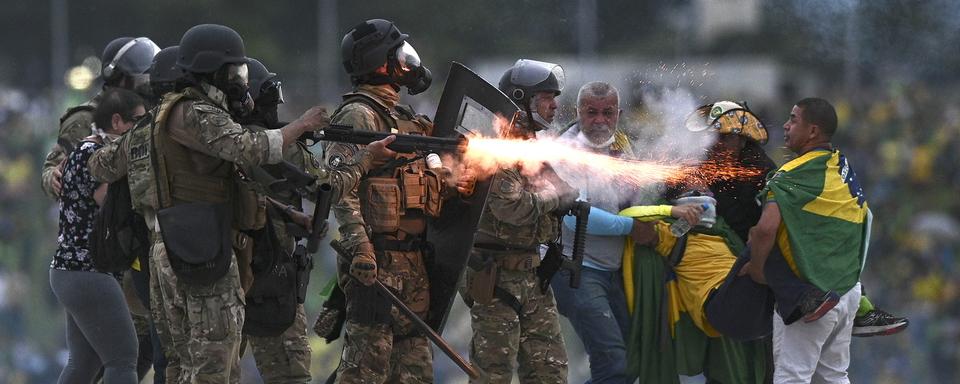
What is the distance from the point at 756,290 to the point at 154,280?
305 centimetres

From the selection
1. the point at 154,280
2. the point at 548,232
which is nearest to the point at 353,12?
the point at 548,232

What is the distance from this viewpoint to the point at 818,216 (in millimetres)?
7574

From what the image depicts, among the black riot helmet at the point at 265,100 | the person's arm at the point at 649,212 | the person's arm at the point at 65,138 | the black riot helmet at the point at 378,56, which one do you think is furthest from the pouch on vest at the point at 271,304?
the person's arm at the point at 649,212

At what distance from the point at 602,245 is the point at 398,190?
1.70m

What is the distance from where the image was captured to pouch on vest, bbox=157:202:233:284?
620 cm

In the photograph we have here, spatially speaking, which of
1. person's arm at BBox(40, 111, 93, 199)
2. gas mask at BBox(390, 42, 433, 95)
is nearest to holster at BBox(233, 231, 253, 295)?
gas mask at BBox(390, 42, 433, 95)

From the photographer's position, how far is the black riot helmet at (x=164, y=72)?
699 cm

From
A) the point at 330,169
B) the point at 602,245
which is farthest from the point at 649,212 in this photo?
the point at 330,169

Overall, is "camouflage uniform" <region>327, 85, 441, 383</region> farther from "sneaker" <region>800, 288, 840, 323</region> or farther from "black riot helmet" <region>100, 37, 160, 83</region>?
"sneaker" <region>800, 288, 840, 323</region>

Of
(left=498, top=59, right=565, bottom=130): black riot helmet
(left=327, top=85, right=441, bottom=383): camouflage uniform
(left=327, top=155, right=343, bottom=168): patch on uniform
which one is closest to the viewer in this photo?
(left=327, top=155, right=343, bottom=168): patch on uniform

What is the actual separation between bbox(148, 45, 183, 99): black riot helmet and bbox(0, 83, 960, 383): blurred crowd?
646cm

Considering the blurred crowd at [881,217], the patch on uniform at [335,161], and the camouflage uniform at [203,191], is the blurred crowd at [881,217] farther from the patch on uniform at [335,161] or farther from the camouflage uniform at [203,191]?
the camouflage uniform at [203,191]

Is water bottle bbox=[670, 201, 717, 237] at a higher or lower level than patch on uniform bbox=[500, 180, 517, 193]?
lower

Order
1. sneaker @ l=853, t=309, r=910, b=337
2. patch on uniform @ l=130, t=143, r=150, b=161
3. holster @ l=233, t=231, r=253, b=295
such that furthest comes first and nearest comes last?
sneaker @ l=853, t=309, r=910, b=337 < holster @ l=233, t=231, r=253, b=295 < patch on uniform @ l=130, t=143, r=150, b=161
